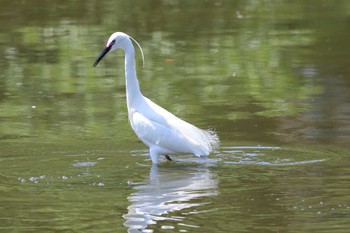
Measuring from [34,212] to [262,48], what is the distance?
860 cm

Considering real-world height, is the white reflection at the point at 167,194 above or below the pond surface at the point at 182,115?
below

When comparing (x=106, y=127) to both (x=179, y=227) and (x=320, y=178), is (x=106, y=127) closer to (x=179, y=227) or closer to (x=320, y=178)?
(x=320, y=178)

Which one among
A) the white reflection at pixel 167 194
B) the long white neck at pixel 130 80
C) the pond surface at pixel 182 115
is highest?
the long white neck at pixel 130 80

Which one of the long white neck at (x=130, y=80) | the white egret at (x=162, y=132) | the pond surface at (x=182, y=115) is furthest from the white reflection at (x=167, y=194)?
the long white neck at (x=130, y=80)

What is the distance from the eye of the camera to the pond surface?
8.04 metres

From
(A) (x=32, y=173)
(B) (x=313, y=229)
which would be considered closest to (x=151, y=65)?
(A) (x=32, y=173)

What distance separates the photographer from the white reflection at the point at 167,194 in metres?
7.79

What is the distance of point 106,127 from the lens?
11406 mm

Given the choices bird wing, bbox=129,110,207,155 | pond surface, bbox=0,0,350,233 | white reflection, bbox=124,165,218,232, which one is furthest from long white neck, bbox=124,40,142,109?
white reflection, bbox=124,165,218,232

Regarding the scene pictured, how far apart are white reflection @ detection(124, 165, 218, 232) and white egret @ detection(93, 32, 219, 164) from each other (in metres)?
0.19

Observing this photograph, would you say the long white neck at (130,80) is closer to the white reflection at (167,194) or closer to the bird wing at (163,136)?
the bird wing at (163,136)

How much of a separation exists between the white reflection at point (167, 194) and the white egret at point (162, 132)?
195 millimetres

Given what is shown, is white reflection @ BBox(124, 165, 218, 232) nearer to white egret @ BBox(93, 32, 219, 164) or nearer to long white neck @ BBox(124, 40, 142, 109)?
white egret @ BBox(93, 32, 219, 164)

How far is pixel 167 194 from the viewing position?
868 cm
